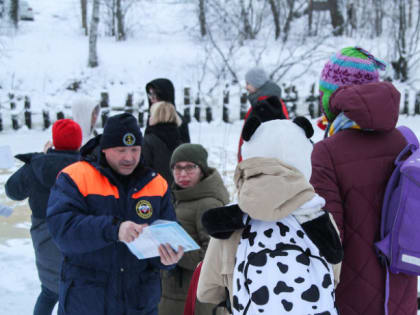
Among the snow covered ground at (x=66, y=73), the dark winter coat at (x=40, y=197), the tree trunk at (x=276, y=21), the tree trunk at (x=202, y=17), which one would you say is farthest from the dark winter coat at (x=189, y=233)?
the tree trunk at (x=276, y=21)

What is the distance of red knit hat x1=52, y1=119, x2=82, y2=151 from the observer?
2.94 metres

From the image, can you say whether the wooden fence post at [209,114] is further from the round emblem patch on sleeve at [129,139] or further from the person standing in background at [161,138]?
the round emblem patch on sleeve at [129,139]

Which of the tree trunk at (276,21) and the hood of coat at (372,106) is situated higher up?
the tree trunk at (276,21)

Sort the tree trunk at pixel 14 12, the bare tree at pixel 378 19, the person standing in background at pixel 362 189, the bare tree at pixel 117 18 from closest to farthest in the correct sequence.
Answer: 1. the person standing in background at pixel 362 189
2. the tree trunk at pixel 14 12
3. the bare tree at pixel 117 18
4. the bare tree at pixel 378 19

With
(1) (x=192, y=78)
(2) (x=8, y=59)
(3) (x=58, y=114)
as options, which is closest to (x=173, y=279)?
(3) (x=58, y=114)

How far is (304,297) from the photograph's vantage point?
4.57 ft

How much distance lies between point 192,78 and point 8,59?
6559 mm

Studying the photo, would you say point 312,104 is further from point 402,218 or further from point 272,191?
point 272,191

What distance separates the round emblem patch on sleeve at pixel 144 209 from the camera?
2.18m

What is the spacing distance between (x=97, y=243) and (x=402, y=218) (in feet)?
4.22

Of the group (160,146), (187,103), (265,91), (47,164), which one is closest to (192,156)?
(47,164)

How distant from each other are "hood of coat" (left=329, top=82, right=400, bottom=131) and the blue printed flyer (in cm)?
84

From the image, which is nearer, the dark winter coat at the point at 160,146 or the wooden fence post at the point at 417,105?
the dark winter coat at the point at 160,146

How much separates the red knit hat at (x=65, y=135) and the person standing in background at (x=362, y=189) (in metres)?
1.73
